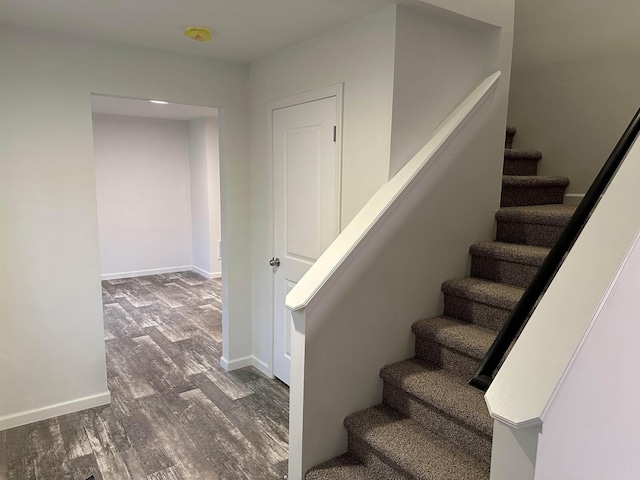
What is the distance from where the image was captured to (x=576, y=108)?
3273 mm

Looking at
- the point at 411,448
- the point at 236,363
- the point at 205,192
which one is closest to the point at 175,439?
the point at 236,363

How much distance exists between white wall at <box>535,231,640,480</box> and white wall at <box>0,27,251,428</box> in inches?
108

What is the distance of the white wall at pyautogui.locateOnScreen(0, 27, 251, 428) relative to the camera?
2527 millimetres

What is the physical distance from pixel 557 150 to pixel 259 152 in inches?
93.3

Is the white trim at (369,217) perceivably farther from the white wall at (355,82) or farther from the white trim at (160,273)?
the white trim at (160,273)

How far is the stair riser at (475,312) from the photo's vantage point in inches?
90.0

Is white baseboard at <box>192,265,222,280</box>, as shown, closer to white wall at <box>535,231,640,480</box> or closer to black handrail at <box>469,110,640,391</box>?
black handrail at <box>469,110,640,391</box>

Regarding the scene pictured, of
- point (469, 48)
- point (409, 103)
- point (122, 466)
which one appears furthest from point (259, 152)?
point (122, 466)

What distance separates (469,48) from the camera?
100 inches

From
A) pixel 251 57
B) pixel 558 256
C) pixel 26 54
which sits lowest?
pixel 558 256

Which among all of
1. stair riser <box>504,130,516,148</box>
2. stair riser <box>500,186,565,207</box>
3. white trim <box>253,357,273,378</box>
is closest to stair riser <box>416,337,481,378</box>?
stair riser <box>500,186,565,207</box>

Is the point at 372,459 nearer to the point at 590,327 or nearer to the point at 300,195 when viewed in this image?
the point at 590,327

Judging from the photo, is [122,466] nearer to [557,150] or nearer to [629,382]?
[629,382]

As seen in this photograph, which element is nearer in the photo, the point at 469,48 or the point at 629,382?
the point at 629,382
